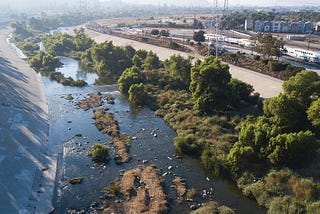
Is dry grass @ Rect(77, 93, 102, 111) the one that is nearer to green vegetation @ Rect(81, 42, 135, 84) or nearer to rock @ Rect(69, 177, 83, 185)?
green vegetation @ Rect(81, 42, 135, 84)

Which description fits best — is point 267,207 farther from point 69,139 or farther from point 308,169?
point 69,139

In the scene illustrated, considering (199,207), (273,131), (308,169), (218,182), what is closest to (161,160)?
(218,182)

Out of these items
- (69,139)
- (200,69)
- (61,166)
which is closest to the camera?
(61,166)

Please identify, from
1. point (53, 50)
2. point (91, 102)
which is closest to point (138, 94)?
point (91, 102)

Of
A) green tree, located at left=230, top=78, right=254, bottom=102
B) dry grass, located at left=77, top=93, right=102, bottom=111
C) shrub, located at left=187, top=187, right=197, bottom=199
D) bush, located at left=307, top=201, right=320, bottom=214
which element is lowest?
shrub, located at left=187, top=187, right=197, bottom=199

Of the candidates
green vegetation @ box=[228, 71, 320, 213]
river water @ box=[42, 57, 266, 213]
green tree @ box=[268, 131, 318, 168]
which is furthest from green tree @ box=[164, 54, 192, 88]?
green tree @ box=[268, 131, 318, 168]

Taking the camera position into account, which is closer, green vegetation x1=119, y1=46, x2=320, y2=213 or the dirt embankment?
the dirt embankment
